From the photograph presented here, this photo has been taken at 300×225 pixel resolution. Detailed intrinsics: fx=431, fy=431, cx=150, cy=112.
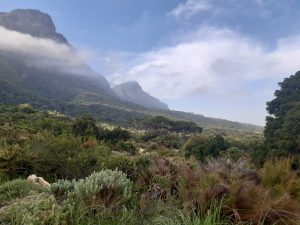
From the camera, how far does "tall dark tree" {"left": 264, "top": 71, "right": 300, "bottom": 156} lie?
3544cm

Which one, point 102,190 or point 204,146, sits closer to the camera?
point 102,190

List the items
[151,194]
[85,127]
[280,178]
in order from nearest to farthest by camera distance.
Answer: [151,194] < [280,178] < [85,127]

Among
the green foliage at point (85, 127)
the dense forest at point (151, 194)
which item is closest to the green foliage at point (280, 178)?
the dense forest at point (151, 194)

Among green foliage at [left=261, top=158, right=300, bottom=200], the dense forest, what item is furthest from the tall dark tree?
green foliage at [left=261, top=158, right=300, bottom=200]

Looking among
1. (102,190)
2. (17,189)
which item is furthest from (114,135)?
(102,190)

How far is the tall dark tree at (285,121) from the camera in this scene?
35.4m

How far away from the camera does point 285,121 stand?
41.0m

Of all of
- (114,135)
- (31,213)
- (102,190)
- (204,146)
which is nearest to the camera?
(31,213)

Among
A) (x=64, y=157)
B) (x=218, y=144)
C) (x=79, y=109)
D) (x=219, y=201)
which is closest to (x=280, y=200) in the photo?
(x=219, y=201)

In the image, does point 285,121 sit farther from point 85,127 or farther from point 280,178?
point 280,178

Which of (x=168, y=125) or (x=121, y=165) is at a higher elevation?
(x=121, y=165)

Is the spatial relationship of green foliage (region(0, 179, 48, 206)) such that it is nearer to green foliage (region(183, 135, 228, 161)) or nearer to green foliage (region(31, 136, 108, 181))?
green foliage (region(31, 136, 108, 181))

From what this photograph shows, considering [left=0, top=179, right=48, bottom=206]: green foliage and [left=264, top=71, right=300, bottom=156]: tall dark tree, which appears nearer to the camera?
[left=0, top=179, right=48, bottom=206]: green foliage

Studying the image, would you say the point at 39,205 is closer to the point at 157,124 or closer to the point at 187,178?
the point at 187,178
